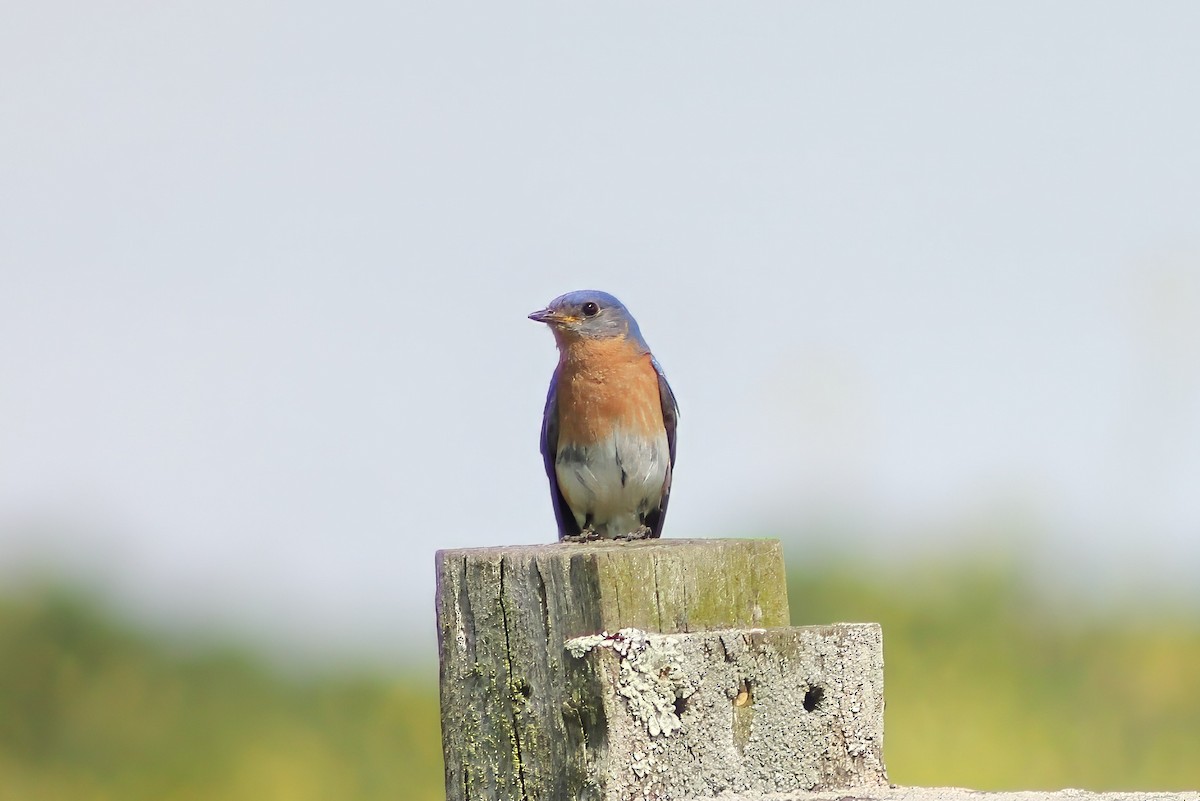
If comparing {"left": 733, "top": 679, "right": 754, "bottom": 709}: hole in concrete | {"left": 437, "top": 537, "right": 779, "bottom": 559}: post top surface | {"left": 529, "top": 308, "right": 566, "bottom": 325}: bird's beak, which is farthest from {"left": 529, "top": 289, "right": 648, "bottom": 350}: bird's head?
{"left": 733, "top": 679, "right": 754, "bottom": 709}: hole in concrete

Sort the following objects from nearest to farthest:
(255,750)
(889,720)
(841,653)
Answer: (841,653), (889,720), (255,750)

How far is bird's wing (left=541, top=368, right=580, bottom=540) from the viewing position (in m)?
7.12

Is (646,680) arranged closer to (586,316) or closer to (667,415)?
(586,316)

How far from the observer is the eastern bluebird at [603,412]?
6914 mm

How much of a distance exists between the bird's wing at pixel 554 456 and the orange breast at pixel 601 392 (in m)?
0.08

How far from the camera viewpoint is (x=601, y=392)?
22.7ft

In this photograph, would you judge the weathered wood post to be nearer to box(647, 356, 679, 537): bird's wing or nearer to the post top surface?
the post top surface

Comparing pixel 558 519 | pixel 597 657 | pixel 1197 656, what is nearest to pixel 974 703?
pixel 1197 656

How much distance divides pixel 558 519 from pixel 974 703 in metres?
3.05

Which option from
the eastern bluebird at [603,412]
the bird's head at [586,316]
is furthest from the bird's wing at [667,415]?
the bird's head at [586,316]

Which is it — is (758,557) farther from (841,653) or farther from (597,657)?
(597,657)

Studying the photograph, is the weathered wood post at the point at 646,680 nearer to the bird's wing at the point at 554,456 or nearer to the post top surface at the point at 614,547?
the post top surface at the point at 614,547

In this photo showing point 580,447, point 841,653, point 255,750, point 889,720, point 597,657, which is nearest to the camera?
point 597,657

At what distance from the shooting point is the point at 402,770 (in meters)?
8.82
